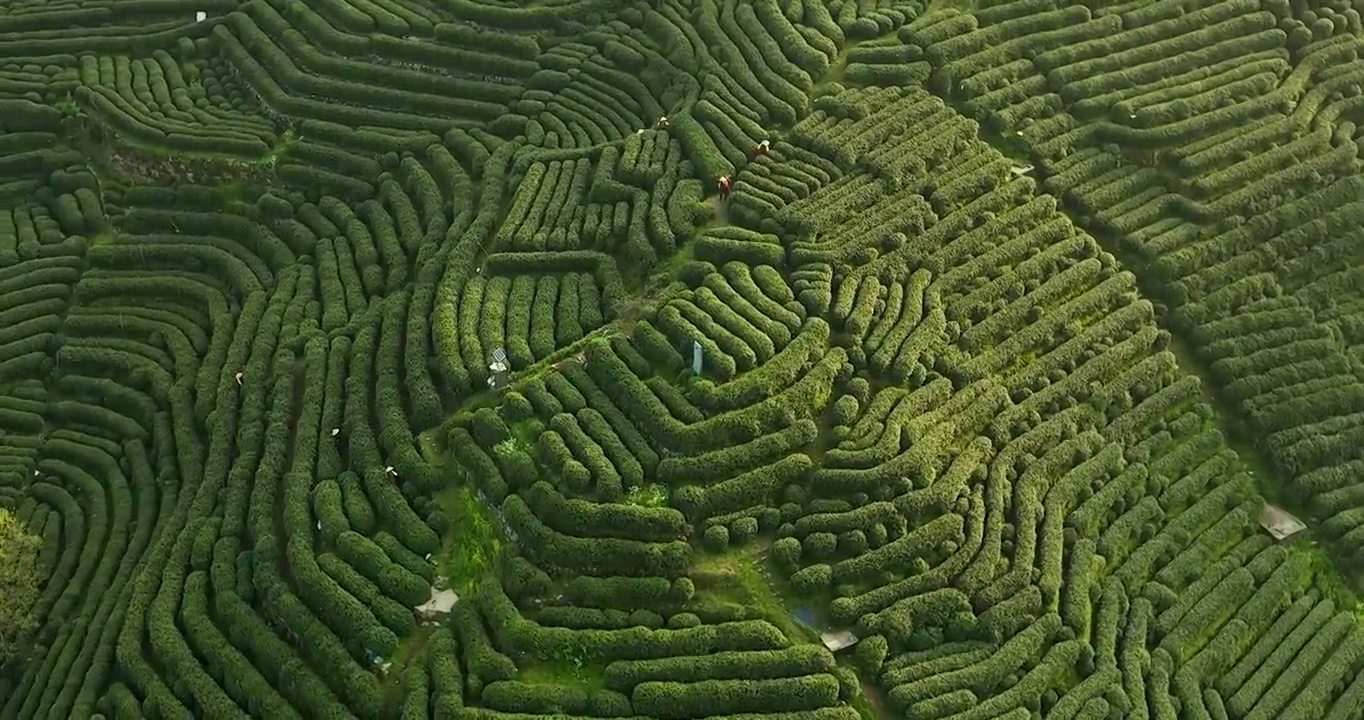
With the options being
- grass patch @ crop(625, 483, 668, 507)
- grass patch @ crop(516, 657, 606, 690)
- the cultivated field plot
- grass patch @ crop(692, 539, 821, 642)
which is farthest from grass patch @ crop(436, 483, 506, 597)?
grass patch @ crop(692, 539, 821, 642)

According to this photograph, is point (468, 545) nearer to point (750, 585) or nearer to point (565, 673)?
point (565, 673)

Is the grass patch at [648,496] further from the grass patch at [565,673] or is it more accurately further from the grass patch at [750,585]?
the grass patch at [565,673]

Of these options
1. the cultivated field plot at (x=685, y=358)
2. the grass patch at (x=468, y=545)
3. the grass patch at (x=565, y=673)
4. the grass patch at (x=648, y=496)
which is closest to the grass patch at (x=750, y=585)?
the cultivated field plot at (x=685, y=358)

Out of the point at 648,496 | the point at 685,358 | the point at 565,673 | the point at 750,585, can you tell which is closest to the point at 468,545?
the point at 565,673

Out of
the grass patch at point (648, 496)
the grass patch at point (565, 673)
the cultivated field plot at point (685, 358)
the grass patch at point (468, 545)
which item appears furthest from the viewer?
the grass patch at point (468, 545)

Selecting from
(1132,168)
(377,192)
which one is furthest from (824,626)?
(377,192)

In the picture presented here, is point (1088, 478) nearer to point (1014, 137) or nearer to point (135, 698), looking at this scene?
point (1014, 137)
